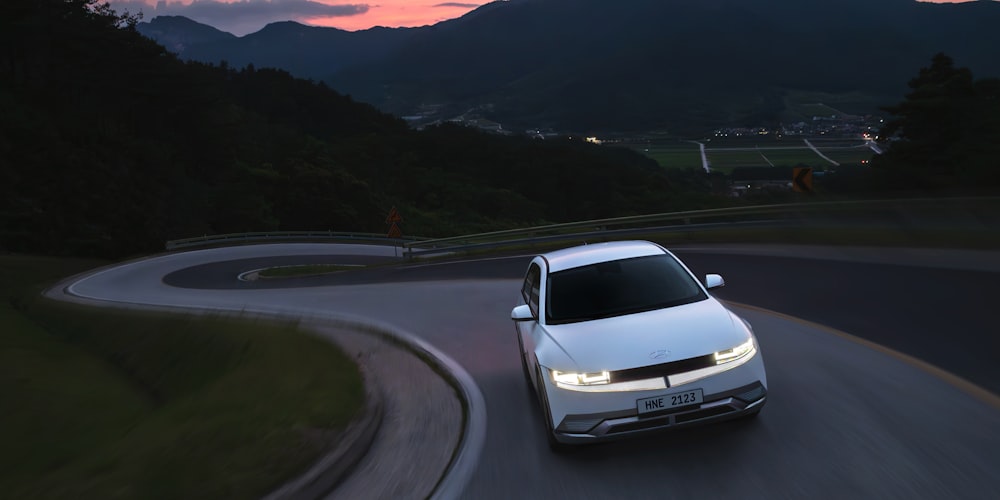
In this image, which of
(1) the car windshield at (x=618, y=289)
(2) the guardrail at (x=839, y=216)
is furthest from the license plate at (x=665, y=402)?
(2) the guardrail at (x=839, y=216)

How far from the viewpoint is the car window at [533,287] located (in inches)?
325

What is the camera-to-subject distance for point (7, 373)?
1320cm

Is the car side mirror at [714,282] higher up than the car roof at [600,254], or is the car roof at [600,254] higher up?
the car roof at [600,254]

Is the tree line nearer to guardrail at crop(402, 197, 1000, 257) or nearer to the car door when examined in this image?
guardrail at crop(402, 197, 1000, 257)

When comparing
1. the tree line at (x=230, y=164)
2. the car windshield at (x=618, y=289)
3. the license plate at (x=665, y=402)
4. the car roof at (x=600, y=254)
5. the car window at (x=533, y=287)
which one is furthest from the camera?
the tree line at (x=230, y=164)

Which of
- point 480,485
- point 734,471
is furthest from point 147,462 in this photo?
point 734,471

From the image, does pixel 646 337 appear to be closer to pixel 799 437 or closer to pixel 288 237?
pixel 799 437

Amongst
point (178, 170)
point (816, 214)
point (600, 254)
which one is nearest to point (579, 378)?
point (600, 254)

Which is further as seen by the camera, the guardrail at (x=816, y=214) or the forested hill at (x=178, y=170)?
the forested hill at (x=178, y=170)

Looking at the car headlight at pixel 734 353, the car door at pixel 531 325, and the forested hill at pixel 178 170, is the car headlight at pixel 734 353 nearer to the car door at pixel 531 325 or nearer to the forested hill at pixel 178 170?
the car door at pixel 531 325

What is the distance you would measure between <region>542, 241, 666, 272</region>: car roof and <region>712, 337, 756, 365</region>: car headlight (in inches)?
72.6

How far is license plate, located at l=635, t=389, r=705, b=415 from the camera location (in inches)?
230

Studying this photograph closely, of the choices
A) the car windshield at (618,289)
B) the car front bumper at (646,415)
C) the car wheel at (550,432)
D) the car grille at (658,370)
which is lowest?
the car wheel at (550,432)

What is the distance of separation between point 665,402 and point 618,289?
1.78 meters
